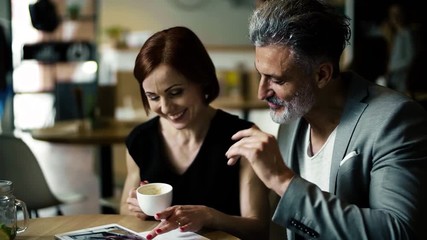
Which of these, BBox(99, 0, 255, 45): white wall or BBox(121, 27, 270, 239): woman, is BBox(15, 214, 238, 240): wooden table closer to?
BBox(121, 27, 270, 239): woman

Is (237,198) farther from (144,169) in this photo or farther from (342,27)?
(342,27)

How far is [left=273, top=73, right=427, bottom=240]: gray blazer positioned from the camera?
1445 millimetres

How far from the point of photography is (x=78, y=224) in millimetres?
1725

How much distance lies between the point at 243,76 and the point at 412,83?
168 cm

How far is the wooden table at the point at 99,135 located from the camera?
337cm

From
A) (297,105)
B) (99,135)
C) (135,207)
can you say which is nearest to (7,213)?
(135,207)

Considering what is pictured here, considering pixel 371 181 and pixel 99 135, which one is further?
pixel 99 135

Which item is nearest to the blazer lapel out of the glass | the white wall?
the glass

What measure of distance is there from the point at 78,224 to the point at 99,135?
68.4 inches

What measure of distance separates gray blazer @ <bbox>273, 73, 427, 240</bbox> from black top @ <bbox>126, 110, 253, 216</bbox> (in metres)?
0.41

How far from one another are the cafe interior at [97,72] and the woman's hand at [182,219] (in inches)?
58.7

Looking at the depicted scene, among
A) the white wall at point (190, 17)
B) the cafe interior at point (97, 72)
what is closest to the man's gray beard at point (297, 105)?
the cafe interior at point (97, 72)

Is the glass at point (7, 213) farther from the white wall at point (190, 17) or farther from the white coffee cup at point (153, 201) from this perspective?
the white wall at point (190, 17)

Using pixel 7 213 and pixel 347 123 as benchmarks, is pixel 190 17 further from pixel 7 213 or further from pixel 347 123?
pixel 7 213
